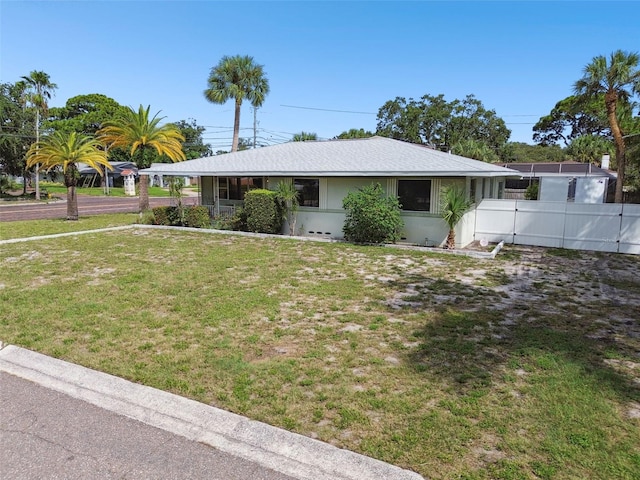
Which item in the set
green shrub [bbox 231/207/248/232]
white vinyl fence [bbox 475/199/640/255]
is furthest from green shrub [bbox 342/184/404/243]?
green shrub [bbox 231/207/248/232]

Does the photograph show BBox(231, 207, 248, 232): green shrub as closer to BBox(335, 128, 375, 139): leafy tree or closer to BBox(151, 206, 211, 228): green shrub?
BBox(151, 206, 211, 228): green shrub

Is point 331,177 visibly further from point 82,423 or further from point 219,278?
point 82,423

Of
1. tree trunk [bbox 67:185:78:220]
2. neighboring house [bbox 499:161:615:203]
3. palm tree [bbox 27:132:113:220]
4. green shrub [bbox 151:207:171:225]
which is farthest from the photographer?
neighboring house [bbox 499:161:615:203]

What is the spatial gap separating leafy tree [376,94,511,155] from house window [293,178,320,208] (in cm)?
3706

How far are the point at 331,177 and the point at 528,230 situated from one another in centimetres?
688

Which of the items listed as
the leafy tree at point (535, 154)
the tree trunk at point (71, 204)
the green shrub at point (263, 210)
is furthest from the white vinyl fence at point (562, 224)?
the leafy tree at point (535, 154)

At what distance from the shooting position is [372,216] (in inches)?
502

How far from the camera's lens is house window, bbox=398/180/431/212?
13359 millimetres

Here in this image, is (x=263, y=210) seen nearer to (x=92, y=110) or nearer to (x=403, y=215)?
(x=403, y=215)

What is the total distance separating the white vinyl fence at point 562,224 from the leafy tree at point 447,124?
36976mm

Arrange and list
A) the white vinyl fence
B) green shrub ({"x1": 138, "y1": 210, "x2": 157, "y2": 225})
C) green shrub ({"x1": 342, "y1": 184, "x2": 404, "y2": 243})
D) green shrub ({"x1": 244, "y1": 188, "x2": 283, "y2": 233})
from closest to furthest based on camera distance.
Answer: the white vinyl fence, green shrub ({"x1": 342, "y1": 184, "x2": 404, "y2": 243}), green shrub ({"x1": 244, "y1": 188, "x2": 283, "y2": 233}), green shrub ({"x1": 138, "y1": 210, "x2": 157, "y2": 225})

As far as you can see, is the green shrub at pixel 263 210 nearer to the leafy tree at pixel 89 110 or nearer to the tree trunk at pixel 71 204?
the tree trunk at pixel 71 204

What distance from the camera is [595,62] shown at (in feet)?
62.0

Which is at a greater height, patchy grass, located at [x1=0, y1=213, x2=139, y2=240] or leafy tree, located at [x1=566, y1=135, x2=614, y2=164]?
leafy tree, located at [x1=566, y1=135, x2=614, y2=164]
